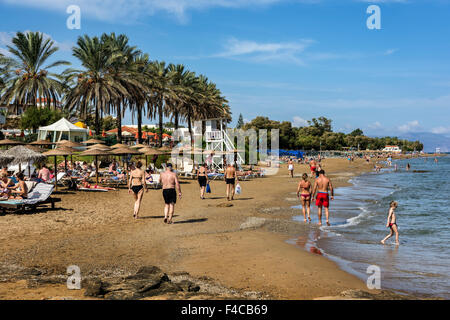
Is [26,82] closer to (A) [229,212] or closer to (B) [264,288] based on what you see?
(A) [229,212]

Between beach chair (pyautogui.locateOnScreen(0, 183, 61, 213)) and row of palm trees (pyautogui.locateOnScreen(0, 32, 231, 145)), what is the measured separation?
20.9 m

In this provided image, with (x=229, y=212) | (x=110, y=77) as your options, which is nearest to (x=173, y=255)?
(x=229, y=212)

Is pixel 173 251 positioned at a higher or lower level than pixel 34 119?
lower

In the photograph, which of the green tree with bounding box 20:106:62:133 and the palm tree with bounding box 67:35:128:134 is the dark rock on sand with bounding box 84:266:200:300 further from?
the green tree with bounding box 20:106:62:133

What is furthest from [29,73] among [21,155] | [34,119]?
[21,155]

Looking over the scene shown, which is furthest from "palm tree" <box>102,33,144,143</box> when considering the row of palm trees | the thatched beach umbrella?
the thatched beach umbrella

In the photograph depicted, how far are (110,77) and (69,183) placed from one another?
16.7m

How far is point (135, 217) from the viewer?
1183 centimetres

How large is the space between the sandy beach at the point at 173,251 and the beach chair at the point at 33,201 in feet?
1.21

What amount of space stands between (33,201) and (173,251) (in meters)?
6.40

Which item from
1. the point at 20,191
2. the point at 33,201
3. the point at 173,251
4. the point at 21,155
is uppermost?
the point at 21,155

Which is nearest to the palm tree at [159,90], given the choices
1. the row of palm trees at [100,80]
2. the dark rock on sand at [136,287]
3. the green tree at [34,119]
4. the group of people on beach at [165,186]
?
the row of palm trees at [100,80]

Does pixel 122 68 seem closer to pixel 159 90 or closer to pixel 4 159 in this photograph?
pixel 159 90

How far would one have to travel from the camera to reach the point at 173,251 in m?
8.10
